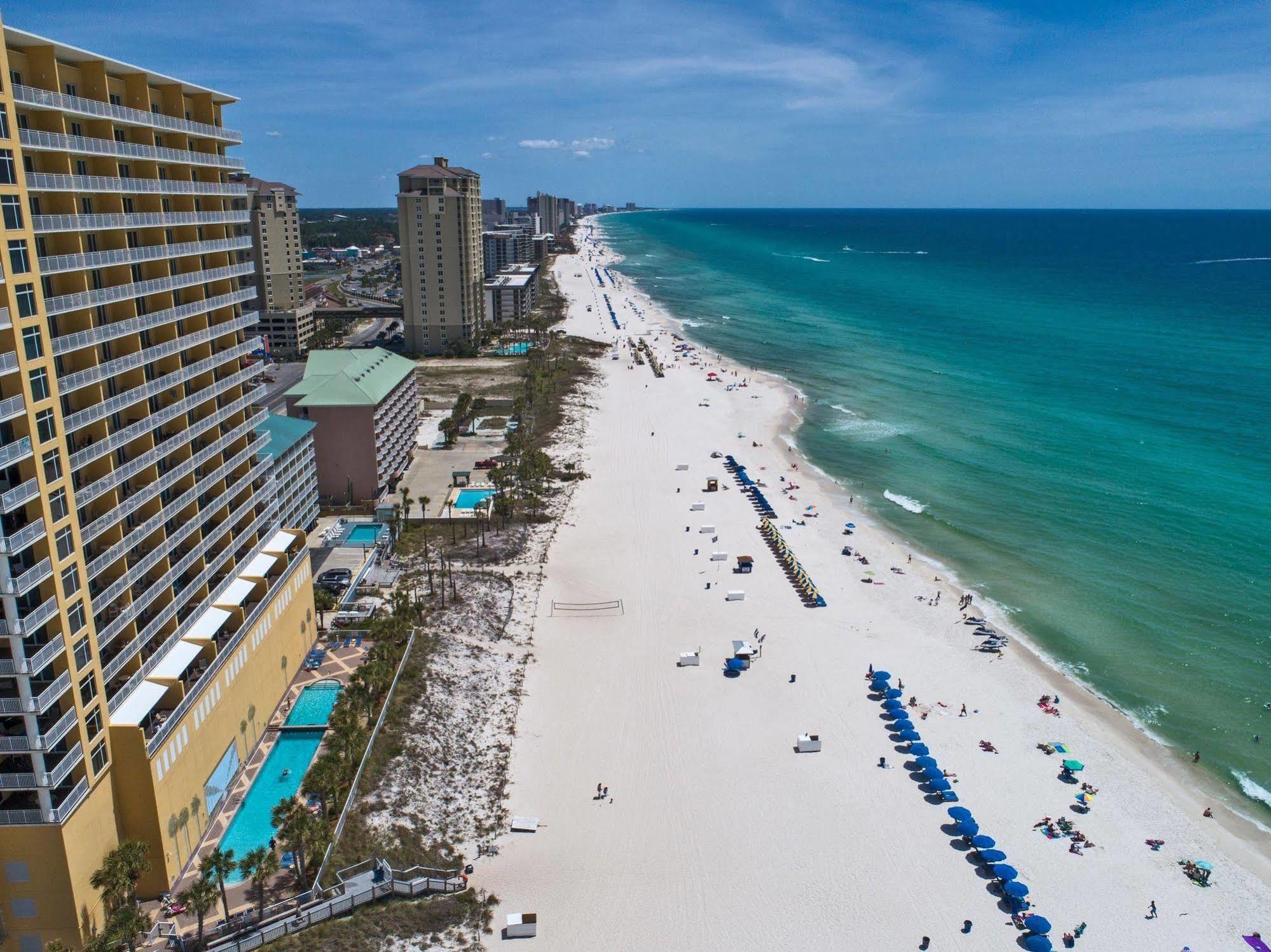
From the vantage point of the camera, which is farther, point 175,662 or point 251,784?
point 251,784

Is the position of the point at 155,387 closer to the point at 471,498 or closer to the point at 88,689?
the point at 88,689

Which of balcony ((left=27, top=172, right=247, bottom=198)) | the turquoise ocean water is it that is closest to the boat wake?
the turquoise ocean water

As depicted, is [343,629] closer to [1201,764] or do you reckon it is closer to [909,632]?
[909,632]

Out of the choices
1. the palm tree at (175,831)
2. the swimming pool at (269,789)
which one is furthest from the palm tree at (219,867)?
the swimming pool at (269,789)

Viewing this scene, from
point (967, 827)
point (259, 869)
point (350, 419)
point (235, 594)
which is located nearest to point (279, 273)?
point (350, 419)

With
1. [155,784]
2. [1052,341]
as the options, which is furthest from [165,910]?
[1052,341]

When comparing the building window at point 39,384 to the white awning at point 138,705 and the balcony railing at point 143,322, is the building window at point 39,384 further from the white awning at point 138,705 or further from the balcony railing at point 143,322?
the white awning at point 138,705
